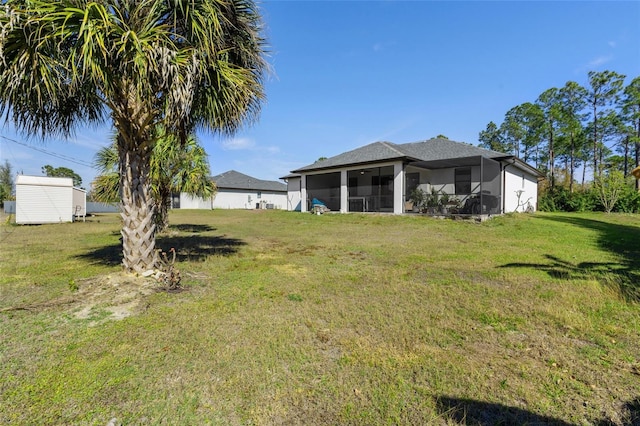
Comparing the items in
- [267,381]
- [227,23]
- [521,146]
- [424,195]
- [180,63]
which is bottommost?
[267,381]

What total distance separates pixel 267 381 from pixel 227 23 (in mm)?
5490

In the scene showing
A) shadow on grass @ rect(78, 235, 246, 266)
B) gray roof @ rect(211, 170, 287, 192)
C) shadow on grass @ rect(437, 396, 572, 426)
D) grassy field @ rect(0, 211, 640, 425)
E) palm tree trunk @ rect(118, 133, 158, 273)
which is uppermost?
gray roof @ rect(211, 170, 287, 192)

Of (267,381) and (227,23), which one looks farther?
(227,23)

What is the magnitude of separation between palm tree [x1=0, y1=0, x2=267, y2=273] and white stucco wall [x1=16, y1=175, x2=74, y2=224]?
50.5 feet

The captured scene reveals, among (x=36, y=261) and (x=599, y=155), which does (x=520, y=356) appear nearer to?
(x=36, y=261)

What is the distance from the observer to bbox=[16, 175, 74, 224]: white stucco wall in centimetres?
1633

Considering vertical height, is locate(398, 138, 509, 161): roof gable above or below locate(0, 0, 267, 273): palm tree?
above

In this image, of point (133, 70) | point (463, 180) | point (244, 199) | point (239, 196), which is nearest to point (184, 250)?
point (133, 70)

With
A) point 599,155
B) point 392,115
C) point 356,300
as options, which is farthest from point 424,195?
point 599,155

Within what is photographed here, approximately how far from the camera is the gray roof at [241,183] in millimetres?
38097

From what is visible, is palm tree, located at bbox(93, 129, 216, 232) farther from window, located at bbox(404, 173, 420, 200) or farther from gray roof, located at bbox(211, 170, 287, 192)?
gray roof, located at bbox(211, 170, 287, 192)

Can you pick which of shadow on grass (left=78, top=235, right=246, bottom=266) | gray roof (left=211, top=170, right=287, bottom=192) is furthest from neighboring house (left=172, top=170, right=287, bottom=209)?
shadow on grass (left=78, top=235, right=246, bottom=266)

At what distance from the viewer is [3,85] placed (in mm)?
4070

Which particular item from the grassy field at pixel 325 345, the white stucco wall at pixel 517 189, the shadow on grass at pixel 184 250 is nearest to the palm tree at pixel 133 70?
the grassy field at pixel 325 345
